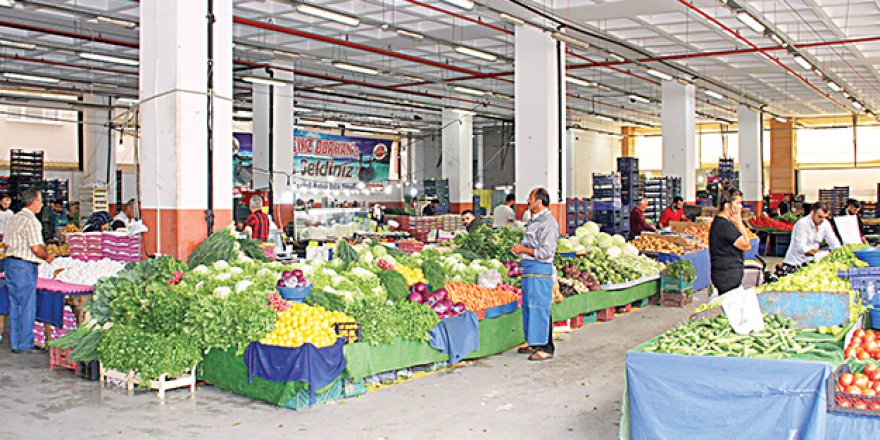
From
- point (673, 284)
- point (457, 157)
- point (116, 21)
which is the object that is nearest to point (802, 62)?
point (673, 284)

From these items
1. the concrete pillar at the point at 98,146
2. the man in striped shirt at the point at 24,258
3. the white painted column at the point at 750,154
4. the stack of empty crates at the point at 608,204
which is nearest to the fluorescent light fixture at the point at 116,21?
the man in striped shirt at the point at 24,258

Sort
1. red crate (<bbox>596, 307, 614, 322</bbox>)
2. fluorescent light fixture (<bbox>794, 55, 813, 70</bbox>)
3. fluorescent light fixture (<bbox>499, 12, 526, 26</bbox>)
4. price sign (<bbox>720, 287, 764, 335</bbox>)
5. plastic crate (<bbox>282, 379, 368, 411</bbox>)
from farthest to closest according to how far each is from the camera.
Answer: fluorescent light fixture (<bbox>794, 55, 813, 70</bbox>), fluorescent light fixture (<bbox>499, 12, 526, 26</bbox>), red crate (<bbox>596, 307, 614, 322</bbox>), plastic crate (<bbox>282, 379, 368, 411</bbox>), price sign (<bbox>720, 287, 764, 335</bbox>)

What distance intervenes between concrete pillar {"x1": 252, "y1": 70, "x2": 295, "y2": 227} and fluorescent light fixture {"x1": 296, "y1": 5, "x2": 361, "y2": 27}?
285 inches

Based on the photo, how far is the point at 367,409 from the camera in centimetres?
621

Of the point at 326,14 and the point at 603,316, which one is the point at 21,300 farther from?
the point at 603,316

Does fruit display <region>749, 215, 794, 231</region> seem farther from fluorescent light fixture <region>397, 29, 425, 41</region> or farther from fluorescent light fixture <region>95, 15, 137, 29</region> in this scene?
fluorescent light fixture <region>95, 15, 137, 29</region>

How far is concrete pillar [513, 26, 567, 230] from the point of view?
13.8 meters

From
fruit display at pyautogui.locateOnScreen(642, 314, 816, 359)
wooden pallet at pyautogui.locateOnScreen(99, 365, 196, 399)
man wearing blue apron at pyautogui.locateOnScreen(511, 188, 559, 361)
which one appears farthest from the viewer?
man wearing blue apron at pyautogui.locateOnScreen(511, 188, 559, 361)

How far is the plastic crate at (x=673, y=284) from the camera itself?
39.5 feet

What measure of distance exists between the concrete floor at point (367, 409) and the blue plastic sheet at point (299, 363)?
0.27 metres

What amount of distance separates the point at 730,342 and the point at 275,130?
16238 millimetres

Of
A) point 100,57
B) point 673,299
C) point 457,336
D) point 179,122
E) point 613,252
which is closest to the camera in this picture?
point 457,336

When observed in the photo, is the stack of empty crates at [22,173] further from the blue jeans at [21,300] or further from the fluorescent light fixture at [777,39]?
the fluorescent light fixture at [777,39]

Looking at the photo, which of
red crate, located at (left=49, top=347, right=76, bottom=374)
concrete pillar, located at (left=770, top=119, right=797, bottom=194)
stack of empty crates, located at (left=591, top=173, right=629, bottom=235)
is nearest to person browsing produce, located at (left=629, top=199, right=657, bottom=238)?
stack of empty crates, located at (left=591, top=173, right=629, bottom=235)
